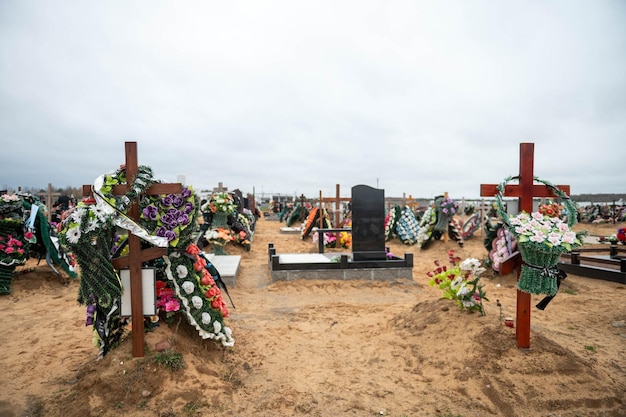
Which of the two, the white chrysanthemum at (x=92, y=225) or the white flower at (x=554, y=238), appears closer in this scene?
the white chrysanthemum at (x=92, y=225)

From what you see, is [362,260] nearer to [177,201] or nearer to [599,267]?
[599,267]

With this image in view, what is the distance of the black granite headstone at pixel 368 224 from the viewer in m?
9.81

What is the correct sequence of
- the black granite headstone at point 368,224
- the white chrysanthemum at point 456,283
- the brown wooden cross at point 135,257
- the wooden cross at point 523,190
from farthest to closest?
the black granite headstone at point 368,224 → the white chrysanthemum at point 456,283 → the wooden cross at point 523,190 → the brown wooden cross at point 135,257

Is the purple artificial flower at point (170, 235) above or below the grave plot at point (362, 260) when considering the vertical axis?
above

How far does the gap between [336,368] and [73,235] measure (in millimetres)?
2954

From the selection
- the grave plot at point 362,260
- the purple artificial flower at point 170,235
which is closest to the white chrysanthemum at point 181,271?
the purple artificial flower at point 170,235

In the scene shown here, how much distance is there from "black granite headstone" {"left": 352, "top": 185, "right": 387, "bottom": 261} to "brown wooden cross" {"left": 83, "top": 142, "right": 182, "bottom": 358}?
666 centimetres

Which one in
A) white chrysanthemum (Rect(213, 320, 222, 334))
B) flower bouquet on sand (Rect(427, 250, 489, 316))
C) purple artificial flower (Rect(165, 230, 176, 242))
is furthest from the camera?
flower bouquet on sand (Rect(427, 250, 489, 316))

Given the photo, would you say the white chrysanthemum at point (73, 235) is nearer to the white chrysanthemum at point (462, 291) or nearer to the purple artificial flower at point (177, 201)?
the purple artificial flower at point (177, 201)

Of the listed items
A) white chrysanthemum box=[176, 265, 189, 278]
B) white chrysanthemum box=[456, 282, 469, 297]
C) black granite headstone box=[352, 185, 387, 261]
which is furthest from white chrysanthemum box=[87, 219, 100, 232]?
black granite headstone box=[352, 185, 387, 261]

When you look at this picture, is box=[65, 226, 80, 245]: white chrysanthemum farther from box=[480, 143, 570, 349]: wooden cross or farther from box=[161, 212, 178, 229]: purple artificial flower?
box=[480, 143, 570, 349]: wooden cross

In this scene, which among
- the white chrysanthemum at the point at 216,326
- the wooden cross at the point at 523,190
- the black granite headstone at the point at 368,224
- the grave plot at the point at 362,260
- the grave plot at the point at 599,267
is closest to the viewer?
the white chrysanthemum at the point at 216,326

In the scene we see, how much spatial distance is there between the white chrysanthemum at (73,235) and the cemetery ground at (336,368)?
1186 millimetres

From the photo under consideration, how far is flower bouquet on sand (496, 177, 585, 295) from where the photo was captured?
12.3 ft
